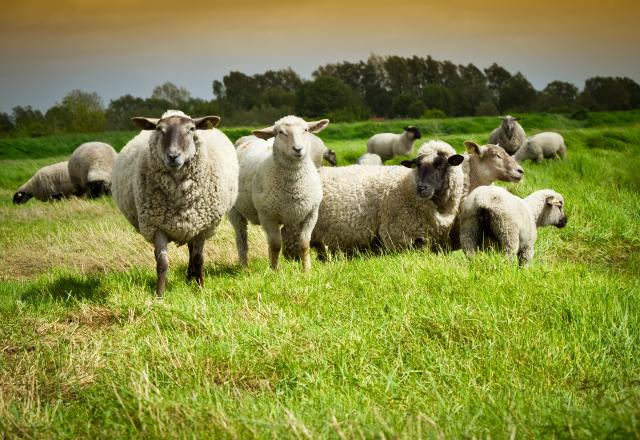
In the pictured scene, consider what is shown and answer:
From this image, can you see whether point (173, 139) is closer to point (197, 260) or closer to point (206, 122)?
point (206, 122)

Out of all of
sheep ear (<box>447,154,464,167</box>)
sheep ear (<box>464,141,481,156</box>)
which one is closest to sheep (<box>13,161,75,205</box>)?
sheep ear (<box>464,141,481,156</box>)

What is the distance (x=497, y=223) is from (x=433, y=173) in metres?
1.16

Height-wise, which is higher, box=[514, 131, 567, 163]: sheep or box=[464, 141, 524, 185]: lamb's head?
box=[464, 141, 524, 185]: lamb's head

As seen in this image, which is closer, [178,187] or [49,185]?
[178,187]

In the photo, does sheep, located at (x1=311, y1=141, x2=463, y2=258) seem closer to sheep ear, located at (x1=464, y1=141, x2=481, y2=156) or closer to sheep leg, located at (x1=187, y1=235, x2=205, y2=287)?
sheep ear, located at (x1=464, y1=141, x2=481, y2=156)

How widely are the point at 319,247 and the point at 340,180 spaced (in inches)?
39.4

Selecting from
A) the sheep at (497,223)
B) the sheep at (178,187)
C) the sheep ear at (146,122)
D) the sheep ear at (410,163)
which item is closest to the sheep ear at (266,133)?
the sheep at (178,187)

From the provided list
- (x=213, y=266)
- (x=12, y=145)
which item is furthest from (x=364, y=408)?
(x=12, y=145)

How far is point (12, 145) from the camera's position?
110ft

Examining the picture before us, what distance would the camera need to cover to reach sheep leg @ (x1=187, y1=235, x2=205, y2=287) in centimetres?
670

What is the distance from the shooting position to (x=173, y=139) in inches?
244

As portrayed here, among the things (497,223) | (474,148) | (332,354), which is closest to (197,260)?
(332,354)

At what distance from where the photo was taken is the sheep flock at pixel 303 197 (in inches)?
256

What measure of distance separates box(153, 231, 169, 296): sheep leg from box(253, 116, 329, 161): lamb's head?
1.80 m
